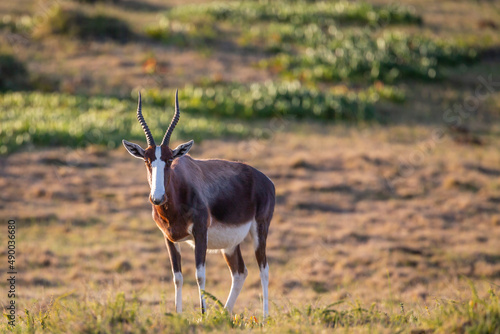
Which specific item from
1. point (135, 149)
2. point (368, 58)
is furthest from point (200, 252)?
point (368, 58)

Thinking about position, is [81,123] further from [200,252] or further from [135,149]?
[200,252]

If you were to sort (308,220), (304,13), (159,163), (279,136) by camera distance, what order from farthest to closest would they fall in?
1. (304,13)
2. (279,136)
3. (308,220)
4. (159,163)

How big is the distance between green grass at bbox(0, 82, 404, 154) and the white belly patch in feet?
42.0

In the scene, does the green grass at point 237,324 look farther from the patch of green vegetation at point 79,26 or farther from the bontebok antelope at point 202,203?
the patch of green vegetation at point 79,26

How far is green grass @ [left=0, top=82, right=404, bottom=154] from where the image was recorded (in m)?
19.9

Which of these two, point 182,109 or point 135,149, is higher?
point 135,149

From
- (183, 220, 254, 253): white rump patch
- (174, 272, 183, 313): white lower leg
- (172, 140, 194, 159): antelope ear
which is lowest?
(174, 272, 183, 313): white lower leg

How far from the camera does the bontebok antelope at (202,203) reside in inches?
252

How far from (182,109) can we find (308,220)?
33.1 ft

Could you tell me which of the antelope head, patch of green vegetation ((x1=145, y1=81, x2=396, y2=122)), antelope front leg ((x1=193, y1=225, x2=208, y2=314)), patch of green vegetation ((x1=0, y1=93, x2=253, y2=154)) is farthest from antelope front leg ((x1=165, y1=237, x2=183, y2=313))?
patch of green vegetation ((x1=145, y1=81, x2=396, y2=122))

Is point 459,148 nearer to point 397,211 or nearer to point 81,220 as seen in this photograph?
point 397,211

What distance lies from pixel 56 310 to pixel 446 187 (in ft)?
45.8

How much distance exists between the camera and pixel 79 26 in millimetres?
31641

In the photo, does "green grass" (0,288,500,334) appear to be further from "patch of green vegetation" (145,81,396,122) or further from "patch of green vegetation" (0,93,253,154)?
"patch of green vegetation" (145,81,396,122)
